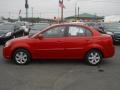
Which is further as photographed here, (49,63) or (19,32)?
(19,32)

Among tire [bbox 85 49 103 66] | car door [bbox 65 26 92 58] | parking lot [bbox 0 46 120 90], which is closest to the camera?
parking lot [bbox 0 46 120 90]

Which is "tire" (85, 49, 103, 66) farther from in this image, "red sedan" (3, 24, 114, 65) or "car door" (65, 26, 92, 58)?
"car door" (65, 26, 92, 58)

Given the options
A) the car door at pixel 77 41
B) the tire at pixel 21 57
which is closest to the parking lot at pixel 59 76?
the tire at pixel 21 57

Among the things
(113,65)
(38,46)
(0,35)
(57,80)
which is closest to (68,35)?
(38,46)

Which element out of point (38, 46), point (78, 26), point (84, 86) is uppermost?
point (78, 26)

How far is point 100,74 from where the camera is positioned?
9.12 m

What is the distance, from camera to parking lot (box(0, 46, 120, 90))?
24.7 feet

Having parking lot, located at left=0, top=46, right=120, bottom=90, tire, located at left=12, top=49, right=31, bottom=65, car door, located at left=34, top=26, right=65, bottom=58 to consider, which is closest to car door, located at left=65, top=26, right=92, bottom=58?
car door, located at left=34, top=26, right=65, bottom=58

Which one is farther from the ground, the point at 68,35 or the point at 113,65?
the point at 68,35

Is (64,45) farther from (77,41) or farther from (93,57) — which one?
(93,57)

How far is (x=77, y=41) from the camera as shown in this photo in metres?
10.6

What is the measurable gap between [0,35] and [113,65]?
9.15 m

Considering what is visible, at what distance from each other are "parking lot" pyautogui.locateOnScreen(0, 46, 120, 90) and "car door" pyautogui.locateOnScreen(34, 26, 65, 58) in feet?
1.28

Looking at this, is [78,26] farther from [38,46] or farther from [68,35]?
[38,46]
